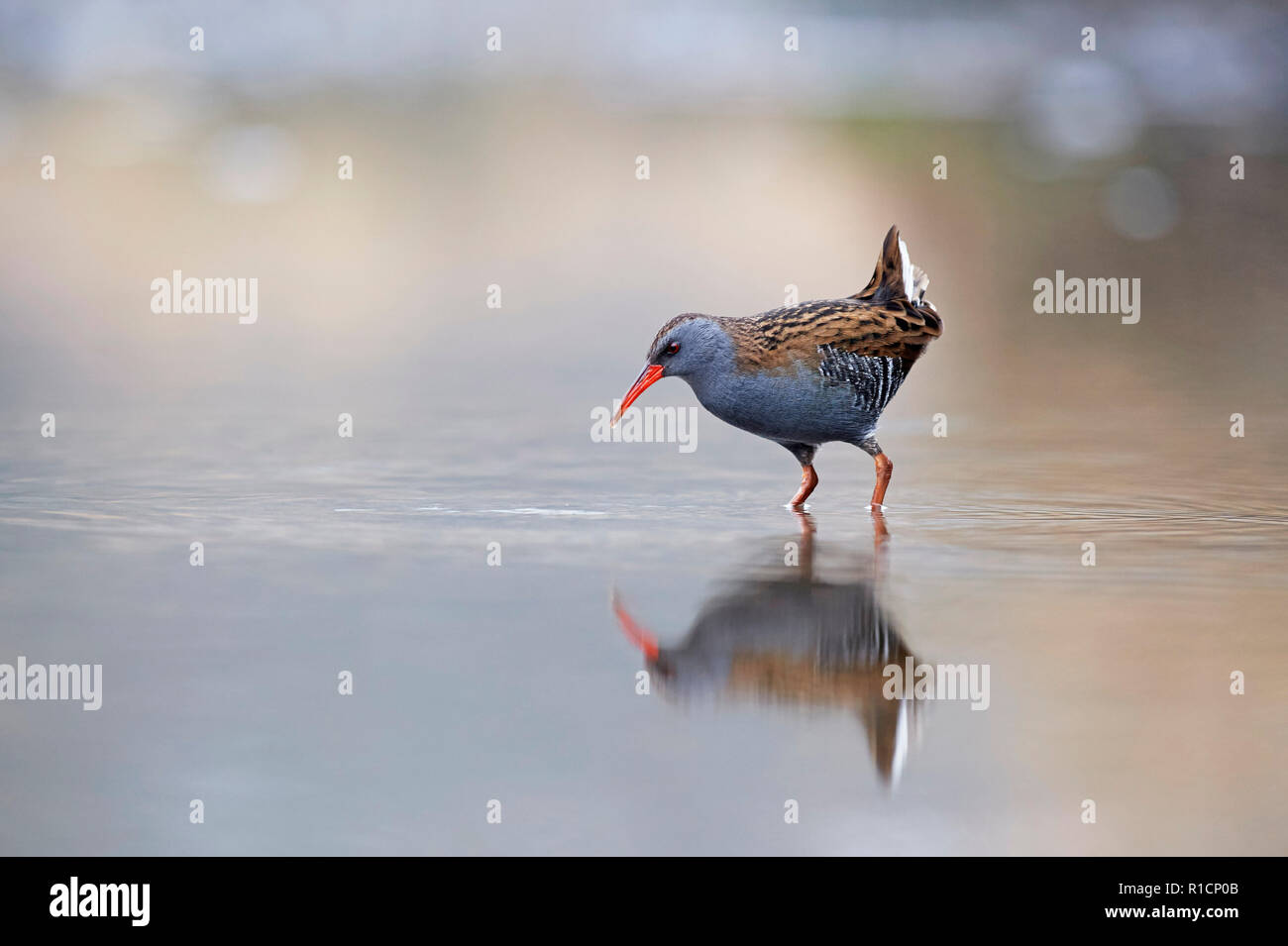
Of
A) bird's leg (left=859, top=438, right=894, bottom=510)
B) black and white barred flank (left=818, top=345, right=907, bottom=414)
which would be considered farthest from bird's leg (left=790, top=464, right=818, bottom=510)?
black and white barred flank (left=818, top=345, right=907, bottom=414)

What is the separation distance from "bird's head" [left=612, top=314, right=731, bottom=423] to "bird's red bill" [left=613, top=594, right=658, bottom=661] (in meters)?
2.36

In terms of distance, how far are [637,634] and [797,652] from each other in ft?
2.09

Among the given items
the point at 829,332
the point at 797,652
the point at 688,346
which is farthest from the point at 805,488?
the point at 797,652

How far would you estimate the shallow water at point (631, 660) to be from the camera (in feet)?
16.6

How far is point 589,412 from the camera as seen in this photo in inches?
489

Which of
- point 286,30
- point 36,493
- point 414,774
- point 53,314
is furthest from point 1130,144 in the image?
point 414,774

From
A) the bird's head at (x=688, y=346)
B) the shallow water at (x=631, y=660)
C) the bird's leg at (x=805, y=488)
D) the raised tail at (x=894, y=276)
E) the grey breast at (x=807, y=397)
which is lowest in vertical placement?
the shallow water at (x=631, y=660)

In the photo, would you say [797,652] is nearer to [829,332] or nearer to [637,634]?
[637,634]

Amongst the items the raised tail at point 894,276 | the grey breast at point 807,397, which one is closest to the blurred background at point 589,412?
the grey breast at point 807,397

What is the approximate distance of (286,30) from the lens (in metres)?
26.5

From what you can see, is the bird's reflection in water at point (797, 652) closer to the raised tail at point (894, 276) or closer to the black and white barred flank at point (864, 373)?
the black and white barred flank at point (864, 373)

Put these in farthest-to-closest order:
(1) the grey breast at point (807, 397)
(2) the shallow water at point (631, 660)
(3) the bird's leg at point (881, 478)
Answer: (3) the bird's leg at point (881, 478) → (1) the grey breast at point (807, 397) → (2) the shallow water at point (631, 660)

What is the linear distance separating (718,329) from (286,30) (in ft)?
61.9

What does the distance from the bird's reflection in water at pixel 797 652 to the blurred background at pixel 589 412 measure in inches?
4.6
